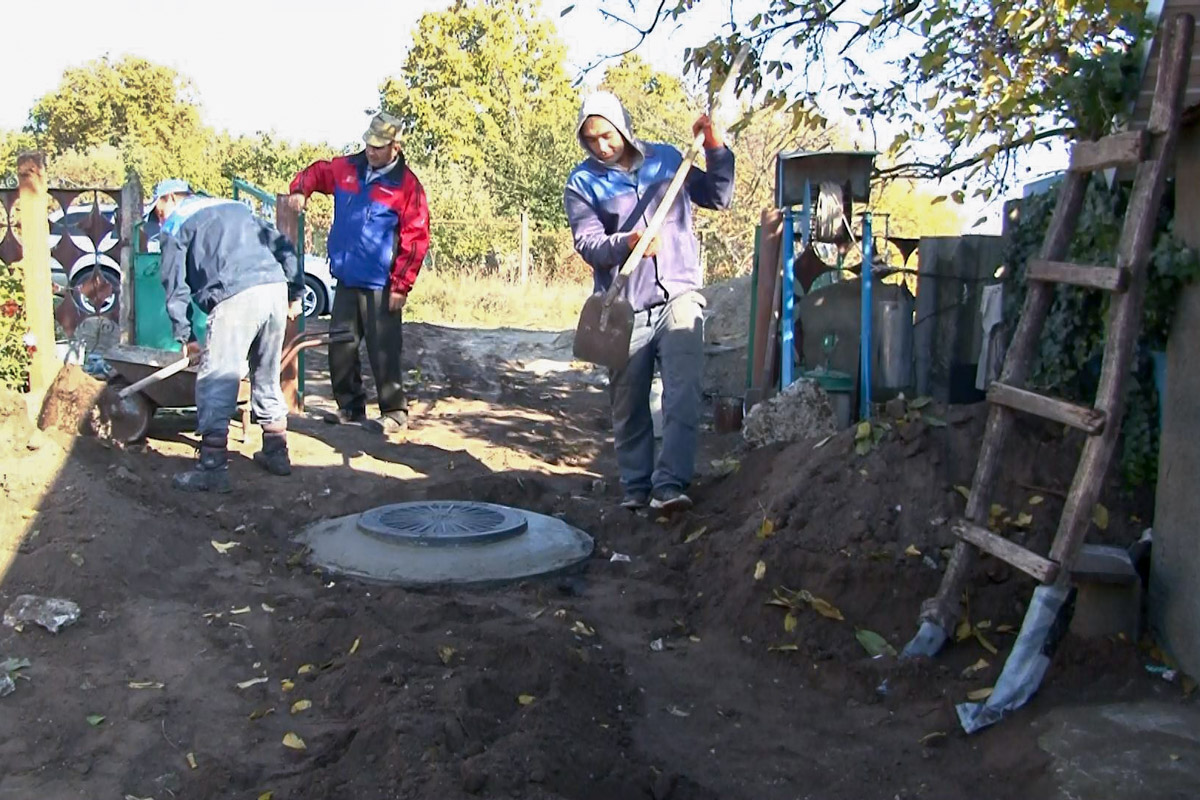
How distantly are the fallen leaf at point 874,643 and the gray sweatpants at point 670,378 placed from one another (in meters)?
1.65

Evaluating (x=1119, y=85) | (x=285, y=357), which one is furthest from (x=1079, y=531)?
(x=285, y=357)

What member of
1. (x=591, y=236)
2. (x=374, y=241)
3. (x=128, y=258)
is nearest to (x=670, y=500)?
(x=591, y=236)

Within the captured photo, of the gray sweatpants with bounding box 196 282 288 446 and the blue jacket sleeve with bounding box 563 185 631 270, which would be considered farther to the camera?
the gray sweatpants with bounding box 196 282 288 446

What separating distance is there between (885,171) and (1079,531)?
191 inches

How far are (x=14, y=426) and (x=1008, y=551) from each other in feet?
15.4

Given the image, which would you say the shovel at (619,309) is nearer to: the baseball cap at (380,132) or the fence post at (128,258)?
the baseball cap at (380,132)

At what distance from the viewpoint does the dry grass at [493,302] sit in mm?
18031

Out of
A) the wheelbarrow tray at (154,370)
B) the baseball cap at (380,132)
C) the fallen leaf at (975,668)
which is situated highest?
the baseball cap at (380,132)

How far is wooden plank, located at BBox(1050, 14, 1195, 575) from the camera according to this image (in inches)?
132

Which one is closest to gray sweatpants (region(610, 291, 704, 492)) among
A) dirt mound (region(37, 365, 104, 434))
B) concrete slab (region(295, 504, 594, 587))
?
concrete slab (region(295, 504, 594, 587))

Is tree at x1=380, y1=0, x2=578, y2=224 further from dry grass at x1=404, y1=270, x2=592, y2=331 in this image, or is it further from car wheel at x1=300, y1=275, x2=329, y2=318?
car wheel at x1=300, y1=275, x2=329, y2=318

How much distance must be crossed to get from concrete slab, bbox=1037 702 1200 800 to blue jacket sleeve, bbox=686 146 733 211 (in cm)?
298

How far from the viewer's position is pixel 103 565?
174 inches

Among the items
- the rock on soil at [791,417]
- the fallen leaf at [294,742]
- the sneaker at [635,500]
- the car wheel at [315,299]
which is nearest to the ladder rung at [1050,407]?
the sneaker at [635,500]
